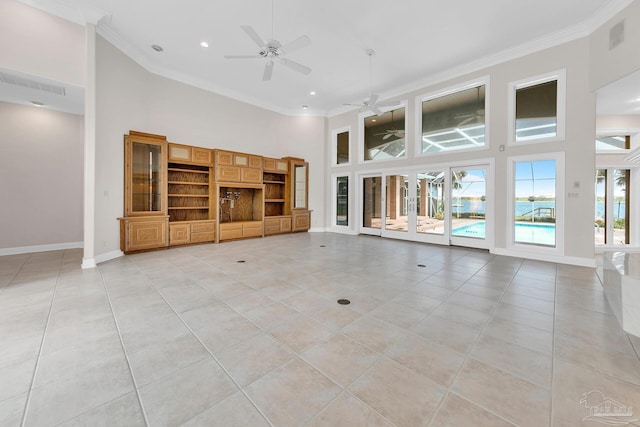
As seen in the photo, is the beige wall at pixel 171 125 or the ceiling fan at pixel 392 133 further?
the ceiling fan at pixel 392 133

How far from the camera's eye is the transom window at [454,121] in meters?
5.86

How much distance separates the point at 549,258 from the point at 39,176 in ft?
35.3

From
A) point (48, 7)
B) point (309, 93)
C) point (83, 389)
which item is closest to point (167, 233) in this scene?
→ point (48, 7)

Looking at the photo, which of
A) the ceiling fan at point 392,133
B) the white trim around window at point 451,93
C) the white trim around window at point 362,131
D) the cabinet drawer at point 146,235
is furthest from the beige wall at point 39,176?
the white trim around window at point 451,93

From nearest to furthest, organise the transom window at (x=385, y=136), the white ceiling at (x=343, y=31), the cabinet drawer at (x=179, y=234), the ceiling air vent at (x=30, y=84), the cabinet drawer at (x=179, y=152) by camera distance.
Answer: the ceiling air vent at (x=30, y=84), the white ceiling at (x=343, y=31), the cabinet drawer at (x=179, y=234), the cabinet drawer at (x=179, y=152), the transom window at (x=385, y=136)

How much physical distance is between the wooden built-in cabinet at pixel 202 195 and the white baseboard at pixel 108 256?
0.15 m

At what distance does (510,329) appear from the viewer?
224 centimetres

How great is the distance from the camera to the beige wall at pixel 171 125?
4672 mm

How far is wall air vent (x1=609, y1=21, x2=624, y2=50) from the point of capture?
12.8 feet

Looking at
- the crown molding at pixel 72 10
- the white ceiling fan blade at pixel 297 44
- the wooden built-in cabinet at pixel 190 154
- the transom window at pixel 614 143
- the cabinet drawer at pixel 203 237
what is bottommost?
the cabinet drawer at pixel 203 237

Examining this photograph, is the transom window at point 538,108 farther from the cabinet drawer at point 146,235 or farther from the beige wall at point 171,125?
the cabinet drawer at point 146,235

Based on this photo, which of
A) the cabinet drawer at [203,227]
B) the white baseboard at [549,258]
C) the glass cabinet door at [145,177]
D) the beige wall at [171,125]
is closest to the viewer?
the white baseboard at [549,258]

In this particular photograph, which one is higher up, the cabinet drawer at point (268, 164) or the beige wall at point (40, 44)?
the beige wall at point (40, 44)

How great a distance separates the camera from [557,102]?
4797mm
